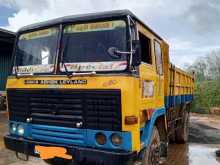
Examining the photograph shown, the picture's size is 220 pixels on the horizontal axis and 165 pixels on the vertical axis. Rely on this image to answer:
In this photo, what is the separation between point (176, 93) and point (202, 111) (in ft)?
41.7

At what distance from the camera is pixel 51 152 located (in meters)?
5.17

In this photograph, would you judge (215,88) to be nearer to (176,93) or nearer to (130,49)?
(176,93)

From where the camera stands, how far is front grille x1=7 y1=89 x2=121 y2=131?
4742 millimetres

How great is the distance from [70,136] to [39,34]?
1.77 metres

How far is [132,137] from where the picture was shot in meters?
4.72

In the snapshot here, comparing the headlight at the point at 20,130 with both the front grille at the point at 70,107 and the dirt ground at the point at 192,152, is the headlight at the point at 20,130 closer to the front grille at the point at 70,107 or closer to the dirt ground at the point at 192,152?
the front grille at the point at 70,107

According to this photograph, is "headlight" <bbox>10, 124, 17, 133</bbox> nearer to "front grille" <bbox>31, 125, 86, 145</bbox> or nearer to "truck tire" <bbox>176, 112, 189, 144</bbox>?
"front grille" <bbox>31, 125, 86, 145</bbox>

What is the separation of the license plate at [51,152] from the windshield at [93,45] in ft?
3.81

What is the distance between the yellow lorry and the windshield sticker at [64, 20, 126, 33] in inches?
0.6

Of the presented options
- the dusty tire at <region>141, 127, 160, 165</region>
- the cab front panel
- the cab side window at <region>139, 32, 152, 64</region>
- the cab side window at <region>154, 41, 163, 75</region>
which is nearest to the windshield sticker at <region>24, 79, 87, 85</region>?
the cab front panel

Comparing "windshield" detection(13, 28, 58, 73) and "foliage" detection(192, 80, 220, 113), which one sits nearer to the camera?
"windshield" detection(13, 28, 58, 73)

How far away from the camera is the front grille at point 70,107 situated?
4.74m

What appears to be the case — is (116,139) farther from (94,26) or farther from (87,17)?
(87,17)

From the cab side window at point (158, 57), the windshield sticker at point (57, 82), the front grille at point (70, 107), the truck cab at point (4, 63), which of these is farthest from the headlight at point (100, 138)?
the truck cab at point (4, 63)
